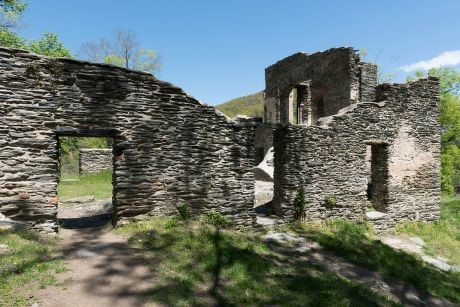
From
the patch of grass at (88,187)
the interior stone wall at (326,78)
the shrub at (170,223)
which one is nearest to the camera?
the shrub at (170,223)

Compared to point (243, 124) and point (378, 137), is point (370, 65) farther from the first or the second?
point (243, 124)

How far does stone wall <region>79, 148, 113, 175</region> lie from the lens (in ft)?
66.1

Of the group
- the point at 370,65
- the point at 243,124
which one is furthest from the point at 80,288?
the point at 370,65

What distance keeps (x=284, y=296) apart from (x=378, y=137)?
311 inches

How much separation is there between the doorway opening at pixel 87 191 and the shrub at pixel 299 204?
5255 millimetres

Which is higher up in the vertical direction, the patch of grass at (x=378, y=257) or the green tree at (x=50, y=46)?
the green tree at (x=50, y=46)

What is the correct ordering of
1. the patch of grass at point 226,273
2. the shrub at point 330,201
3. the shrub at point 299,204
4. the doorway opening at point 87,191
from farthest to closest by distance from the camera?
the shrub at point 330,201 < the shrub at point 299,204 < the doorway opening at point 87,191 < the patch of grass at point 226,273

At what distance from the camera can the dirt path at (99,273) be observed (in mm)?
4672

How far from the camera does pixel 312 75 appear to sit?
54.3ft

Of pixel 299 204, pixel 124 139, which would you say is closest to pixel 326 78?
pixel 299 204

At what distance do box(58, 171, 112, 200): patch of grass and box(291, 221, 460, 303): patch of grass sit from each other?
8315 millimetres

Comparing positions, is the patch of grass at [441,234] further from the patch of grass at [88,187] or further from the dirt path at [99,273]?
the patch of grass at [88,187]

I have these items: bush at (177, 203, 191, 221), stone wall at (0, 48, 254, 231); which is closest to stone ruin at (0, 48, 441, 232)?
stone wall at (0, 48, 254, 231)

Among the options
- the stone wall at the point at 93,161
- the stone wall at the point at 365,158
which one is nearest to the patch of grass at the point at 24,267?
the stone wall at the point at 365,158
